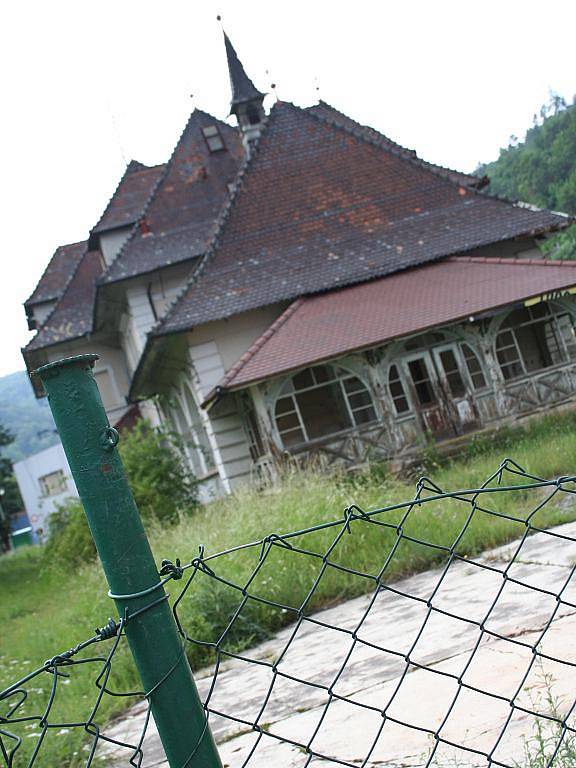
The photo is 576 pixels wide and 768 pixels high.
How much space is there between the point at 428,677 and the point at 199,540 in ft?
19.8

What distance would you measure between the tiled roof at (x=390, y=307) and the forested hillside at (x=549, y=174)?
28555mm

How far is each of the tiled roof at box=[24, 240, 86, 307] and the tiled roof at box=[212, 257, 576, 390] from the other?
18.6 m

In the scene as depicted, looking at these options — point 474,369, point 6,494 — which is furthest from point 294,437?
point 6,494

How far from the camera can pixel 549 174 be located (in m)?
50.6

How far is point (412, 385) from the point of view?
19.4m

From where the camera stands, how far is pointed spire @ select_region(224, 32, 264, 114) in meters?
25.4

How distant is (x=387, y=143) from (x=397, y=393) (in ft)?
24.7

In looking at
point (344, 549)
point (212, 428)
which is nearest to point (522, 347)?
point (212, 428)

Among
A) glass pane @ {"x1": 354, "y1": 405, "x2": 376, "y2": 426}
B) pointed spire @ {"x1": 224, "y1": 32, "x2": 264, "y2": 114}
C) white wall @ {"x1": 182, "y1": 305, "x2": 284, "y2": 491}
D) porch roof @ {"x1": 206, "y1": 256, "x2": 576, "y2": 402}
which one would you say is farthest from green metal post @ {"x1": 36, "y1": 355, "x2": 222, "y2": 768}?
pointed spire @ {"x1": 224, "y1": 32, "x2": 264, "y2": 114}

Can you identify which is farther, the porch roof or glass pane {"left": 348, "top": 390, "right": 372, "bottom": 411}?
glass pane {"left": 348, "top": 390, "right": 372, "bottom": 411}

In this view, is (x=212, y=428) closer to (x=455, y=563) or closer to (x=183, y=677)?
(x=455, y=563)

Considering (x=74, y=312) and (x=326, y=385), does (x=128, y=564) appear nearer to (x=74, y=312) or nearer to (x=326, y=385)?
(x=326, y=385)

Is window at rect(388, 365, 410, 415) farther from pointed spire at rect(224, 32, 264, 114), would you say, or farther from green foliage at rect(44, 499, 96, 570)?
pointed spire at rect(224, 32, 264, 114)

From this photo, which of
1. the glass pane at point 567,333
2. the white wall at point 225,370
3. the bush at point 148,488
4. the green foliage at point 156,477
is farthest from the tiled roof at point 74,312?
the glass pane at point 567,333
